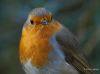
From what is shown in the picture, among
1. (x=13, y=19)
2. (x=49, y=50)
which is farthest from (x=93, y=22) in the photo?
(x=49, y=50)

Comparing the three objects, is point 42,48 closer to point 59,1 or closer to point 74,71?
point 74,71

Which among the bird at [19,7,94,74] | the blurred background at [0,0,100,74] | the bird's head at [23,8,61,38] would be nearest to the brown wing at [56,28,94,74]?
the bird at [19,7,94,74]

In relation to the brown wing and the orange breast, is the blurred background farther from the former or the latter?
the orange breast

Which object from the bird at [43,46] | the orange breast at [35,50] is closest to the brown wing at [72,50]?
the bird at [43,46]

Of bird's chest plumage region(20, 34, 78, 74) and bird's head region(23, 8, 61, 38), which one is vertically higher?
bird's head region(23, 8, 61, 38)

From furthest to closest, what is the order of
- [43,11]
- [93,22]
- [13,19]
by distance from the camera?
[13,19] → [93,22] → [43,11]
